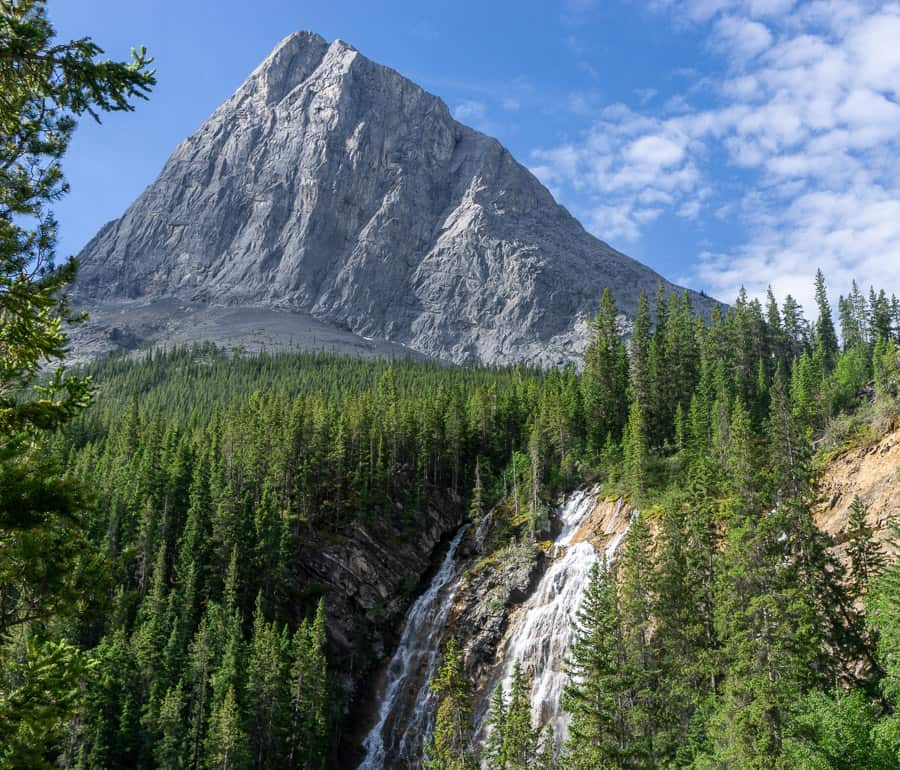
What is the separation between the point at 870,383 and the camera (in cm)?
8281

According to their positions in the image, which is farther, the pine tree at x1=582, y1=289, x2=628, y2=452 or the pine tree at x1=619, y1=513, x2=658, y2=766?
the pine tree at x1=582, y1=289, x2=628, y2=452

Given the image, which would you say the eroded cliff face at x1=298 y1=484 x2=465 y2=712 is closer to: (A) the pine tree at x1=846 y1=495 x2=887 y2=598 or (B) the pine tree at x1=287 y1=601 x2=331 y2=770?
(B) the pine tree at x1=287 y1=601 x2=331 y2=770

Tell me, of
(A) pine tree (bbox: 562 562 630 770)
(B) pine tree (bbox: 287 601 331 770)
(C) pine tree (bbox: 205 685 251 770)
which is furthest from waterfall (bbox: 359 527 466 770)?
(A) pine tree (bbox: 562 562 630 770)

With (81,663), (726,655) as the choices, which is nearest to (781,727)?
(726,655)

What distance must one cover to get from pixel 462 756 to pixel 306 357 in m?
144

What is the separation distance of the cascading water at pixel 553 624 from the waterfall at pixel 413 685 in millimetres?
7655

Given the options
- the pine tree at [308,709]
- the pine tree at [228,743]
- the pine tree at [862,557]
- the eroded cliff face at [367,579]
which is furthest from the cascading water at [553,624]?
the pine tree at [228,743]

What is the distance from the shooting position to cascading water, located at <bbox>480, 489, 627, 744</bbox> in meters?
54.8

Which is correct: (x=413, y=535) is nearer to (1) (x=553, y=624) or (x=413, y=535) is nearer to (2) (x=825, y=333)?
(1) (x=553, y=624)

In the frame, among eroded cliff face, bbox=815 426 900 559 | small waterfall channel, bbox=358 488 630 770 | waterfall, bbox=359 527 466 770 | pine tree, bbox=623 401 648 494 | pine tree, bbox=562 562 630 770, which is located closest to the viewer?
pine tree, bbox=562 562 630 770

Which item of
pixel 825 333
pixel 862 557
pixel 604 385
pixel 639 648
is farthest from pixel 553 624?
pixel 825 333

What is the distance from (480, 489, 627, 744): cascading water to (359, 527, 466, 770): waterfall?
766cm

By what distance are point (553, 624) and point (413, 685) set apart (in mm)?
13640

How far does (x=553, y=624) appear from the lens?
60469 mm
